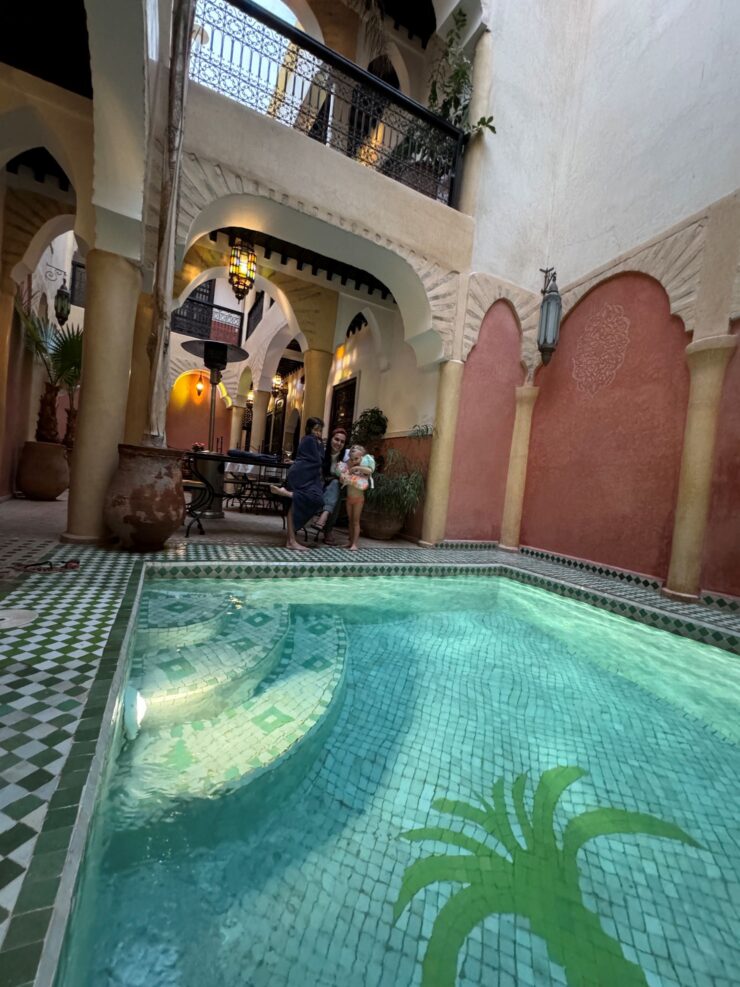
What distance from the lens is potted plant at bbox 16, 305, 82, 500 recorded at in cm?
743

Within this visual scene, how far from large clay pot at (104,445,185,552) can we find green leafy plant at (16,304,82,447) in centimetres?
451

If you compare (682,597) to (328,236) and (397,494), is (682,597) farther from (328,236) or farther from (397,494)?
(328,236)

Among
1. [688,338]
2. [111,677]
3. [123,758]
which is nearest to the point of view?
[123,758]

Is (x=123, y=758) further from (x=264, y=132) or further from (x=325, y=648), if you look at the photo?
(x=264, y=132)

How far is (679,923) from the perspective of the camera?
50.9 inches

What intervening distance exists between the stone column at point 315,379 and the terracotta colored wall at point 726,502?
6.94 metres

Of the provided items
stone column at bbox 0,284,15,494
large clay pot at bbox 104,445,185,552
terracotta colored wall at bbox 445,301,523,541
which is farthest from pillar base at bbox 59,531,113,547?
terracotta colored wall at bbox 445,301,523,541

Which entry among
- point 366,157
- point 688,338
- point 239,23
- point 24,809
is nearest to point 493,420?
point 688,338

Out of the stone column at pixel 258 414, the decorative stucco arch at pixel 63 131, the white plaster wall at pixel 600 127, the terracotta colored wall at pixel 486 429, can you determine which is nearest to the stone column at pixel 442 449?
the terracotta colored wall at pixel 486 429

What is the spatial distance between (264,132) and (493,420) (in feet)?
15.7

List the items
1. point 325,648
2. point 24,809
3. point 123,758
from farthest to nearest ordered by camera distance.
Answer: point 325,648
point 123,758
point 24,809

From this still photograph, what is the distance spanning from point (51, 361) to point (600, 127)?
30.4ft

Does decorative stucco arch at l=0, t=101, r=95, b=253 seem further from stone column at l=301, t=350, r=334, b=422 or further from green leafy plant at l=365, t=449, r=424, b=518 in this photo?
stone column at l=301, t=350, r=334, b=422

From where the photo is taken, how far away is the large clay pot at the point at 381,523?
7.03 meters
